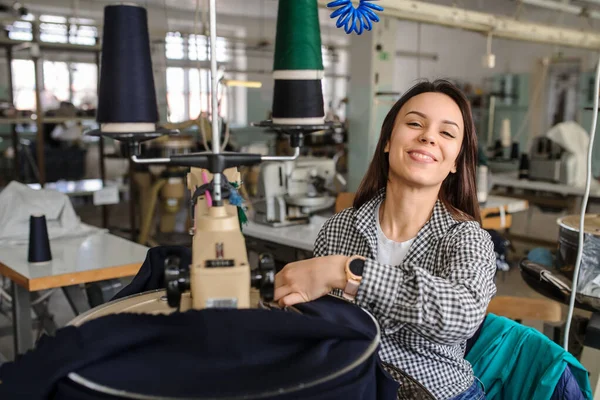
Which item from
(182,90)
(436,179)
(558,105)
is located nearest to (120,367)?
(436,179)

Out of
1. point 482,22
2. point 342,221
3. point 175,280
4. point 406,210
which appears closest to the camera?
point 175,280

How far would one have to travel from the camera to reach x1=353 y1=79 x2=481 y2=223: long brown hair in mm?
1300

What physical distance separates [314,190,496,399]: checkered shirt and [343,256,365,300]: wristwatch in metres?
0.01

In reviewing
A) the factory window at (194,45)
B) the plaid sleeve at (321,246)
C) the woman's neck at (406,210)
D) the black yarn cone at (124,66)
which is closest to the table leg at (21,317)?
the factory window at (194,45)

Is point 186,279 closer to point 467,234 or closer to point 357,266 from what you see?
point 357,266

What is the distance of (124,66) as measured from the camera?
1.07m

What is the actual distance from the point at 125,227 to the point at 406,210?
5.73 metres

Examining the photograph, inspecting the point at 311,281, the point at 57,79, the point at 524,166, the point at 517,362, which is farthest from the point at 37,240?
the point at 57,79

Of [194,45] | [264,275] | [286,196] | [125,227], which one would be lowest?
[125,227]

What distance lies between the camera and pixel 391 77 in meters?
5.23

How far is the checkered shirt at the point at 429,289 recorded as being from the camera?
100 centimetres

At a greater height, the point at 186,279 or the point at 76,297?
the point at 186,279

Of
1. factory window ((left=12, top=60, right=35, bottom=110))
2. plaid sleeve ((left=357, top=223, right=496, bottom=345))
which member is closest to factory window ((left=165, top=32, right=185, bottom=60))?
factory window ((left=12, top=60, right=35, bottom=110))

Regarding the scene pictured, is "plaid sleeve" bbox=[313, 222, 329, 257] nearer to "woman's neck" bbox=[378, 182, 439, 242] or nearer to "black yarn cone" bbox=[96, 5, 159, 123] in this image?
"woman's neck" bbox=[378, 182, 439, 242]
